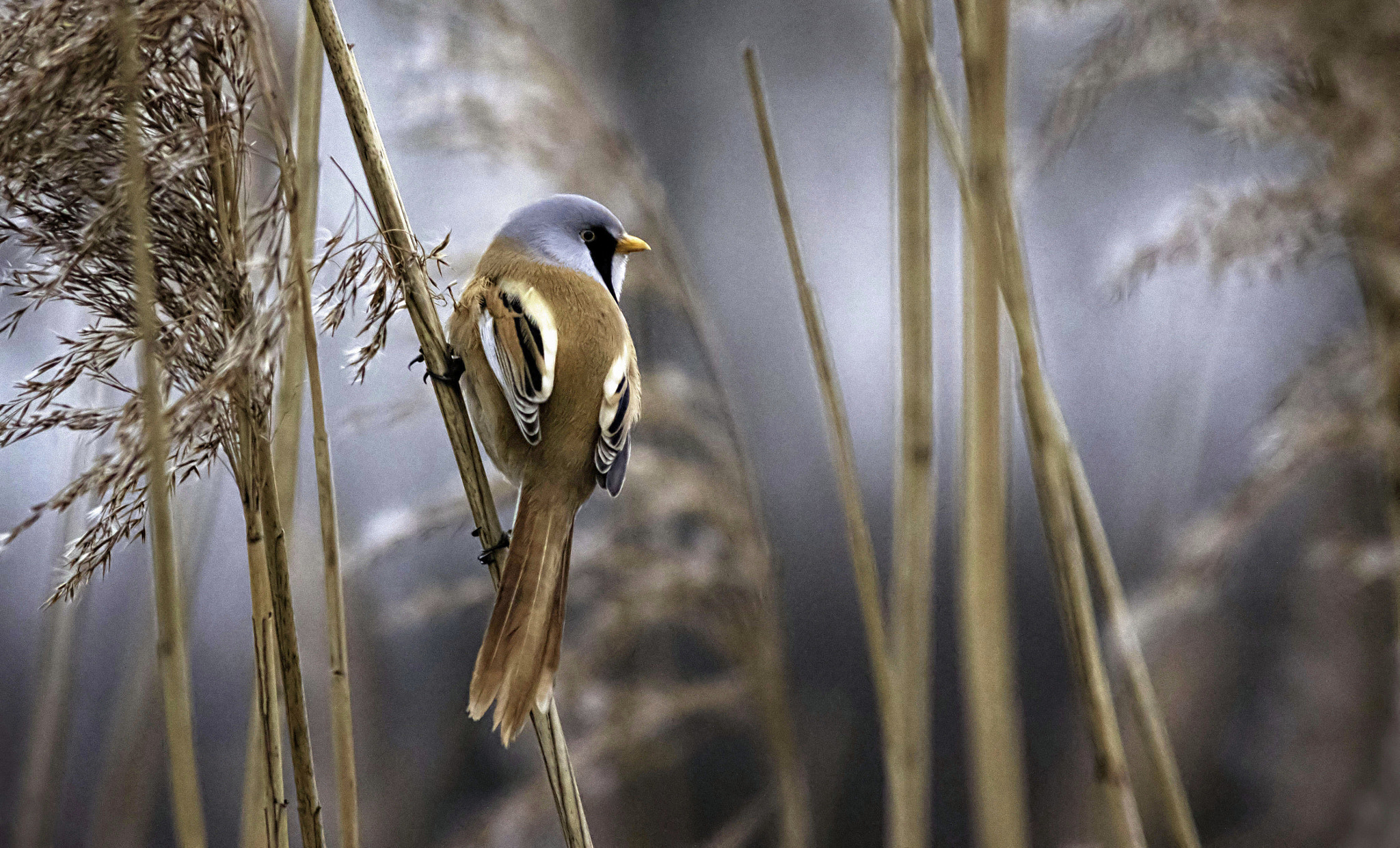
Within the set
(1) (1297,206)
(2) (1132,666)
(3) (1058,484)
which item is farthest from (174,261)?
(1) (1297,206)

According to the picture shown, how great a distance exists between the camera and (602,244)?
1298mm

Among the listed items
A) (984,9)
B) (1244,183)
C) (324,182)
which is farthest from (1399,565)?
(324,182)

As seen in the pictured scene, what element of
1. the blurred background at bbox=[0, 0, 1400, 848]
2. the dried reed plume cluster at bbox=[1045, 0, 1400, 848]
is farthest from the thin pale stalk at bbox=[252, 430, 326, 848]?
the dried reed plume cluster at bbox=[1045, 0, 1400, 848]

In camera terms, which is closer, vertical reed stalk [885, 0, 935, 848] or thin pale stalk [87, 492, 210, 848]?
vertical reed stalk [885, 0, 935, 848]

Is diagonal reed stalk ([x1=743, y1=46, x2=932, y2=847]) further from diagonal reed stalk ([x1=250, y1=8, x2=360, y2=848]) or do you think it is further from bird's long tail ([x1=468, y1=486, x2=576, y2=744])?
diagonal reed stalk ([x1=250, y1=8, x2=360, y2=848])

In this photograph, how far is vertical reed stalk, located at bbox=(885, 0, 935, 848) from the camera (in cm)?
83

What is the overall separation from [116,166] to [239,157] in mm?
85

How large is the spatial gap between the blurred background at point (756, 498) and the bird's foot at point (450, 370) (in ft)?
0.56

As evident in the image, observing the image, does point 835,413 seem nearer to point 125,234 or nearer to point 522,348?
point 522,348

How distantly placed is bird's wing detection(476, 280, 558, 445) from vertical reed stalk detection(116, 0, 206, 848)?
17.3 inches

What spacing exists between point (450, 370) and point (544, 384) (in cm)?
14

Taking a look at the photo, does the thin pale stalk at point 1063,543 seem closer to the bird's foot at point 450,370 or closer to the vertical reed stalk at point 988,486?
the vertical reed stalk at point 988,486

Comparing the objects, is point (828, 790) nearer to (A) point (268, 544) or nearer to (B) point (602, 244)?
(B) point (602, 244)

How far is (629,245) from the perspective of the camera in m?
1.24
